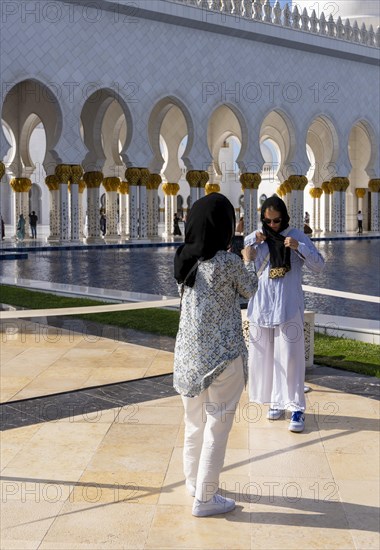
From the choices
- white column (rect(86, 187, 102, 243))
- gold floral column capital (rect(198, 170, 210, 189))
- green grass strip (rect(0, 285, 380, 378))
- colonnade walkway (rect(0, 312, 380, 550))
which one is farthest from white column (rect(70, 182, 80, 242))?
colonnade walkway (rect(0, 312, 380, 550))

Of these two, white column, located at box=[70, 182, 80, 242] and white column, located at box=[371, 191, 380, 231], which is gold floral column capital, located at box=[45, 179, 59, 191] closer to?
white column, located at box=[70, 182, 80, 242]

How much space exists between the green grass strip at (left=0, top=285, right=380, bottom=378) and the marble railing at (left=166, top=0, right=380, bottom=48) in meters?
12.1

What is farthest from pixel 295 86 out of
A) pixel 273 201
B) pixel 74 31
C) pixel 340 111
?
pixel 273 201

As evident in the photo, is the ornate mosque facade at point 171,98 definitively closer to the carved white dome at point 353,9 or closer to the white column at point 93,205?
the white column at point 93,205

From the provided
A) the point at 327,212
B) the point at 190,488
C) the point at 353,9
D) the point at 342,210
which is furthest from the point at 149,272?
the point at 353,9

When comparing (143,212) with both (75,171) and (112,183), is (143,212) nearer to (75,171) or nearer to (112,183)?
(75,171)

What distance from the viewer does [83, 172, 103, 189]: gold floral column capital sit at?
19094mm

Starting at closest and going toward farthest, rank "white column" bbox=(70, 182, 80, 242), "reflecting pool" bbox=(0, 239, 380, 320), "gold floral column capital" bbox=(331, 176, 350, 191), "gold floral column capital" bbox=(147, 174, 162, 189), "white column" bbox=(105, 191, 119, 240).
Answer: "reflecting pool" bbox=(0, 239, 380, 320) → "white column" bbox=(70, 182, 80, 242) → "gold floral column capital" bbox=(147, 174, 162, 189) → "white column" bbox=(105, 191, 119, 240) → "gold floral column capital" bbox=(331, 176, 350, 191)

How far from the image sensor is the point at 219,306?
2.59 meters

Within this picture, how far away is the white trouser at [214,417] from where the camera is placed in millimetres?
2541

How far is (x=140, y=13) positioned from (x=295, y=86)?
5.19 m

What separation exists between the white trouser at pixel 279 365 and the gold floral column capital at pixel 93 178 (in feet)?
52.0

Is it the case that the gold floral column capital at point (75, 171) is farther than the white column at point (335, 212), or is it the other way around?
the white column at point (335, 212)

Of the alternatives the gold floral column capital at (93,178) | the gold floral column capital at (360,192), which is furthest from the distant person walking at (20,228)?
the gold floral column capital at (360,192)
